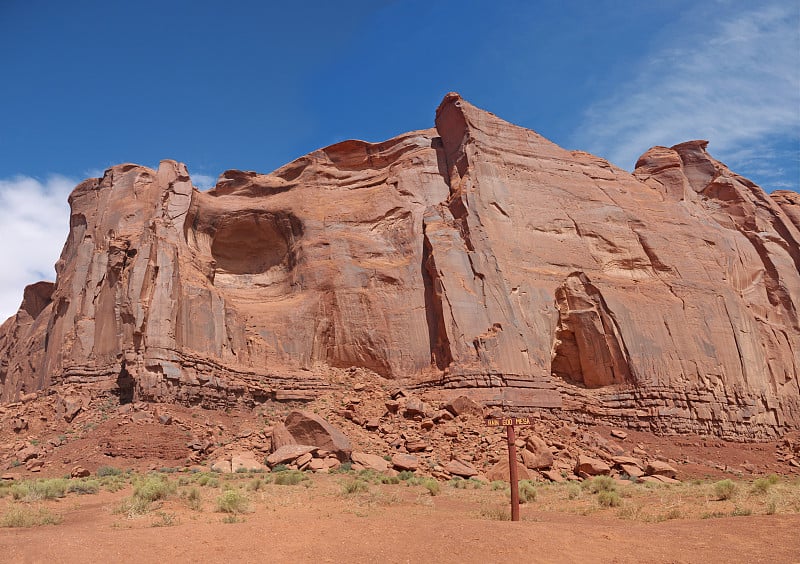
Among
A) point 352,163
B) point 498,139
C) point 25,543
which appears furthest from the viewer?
point 352,163

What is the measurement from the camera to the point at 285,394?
27.6 metres

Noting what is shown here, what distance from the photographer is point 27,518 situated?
39.1 feet

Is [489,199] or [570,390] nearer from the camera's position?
[570,390]

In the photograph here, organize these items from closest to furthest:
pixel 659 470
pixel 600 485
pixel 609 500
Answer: pixel 609 500 < pixel 600 485 < pixel 659 470

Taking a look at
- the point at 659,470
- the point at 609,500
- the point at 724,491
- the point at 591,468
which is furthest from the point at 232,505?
the point at 659,470

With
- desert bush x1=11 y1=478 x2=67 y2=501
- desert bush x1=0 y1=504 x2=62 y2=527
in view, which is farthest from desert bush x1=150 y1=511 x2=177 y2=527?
desert bush x1=11 y1=478 x2=67 y2=501

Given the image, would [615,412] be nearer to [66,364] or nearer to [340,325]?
[340,325]

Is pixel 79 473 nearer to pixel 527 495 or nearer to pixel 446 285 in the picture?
pixel 527 495

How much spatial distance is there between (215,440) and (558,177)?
2016 centimetres

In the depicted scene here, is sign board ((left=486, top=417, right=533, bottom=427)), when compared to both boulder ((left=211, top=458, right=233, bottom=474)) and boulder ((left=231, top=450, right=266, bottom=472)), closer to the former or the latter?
boulder ((left=231, top=450, right=266, bottom=472))

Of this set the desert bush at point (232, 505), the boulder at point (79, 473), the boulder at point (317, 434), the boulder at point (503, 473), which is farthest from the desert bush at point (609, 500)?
the boulder at point (79, 473)

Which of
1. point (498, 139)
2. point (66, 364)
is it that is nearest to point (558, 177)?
point (498, 139)

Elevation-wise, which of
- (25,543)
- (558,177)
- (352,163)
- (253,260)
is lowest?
(25,543)

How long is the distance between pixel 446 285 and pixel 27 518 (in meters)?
19.0
